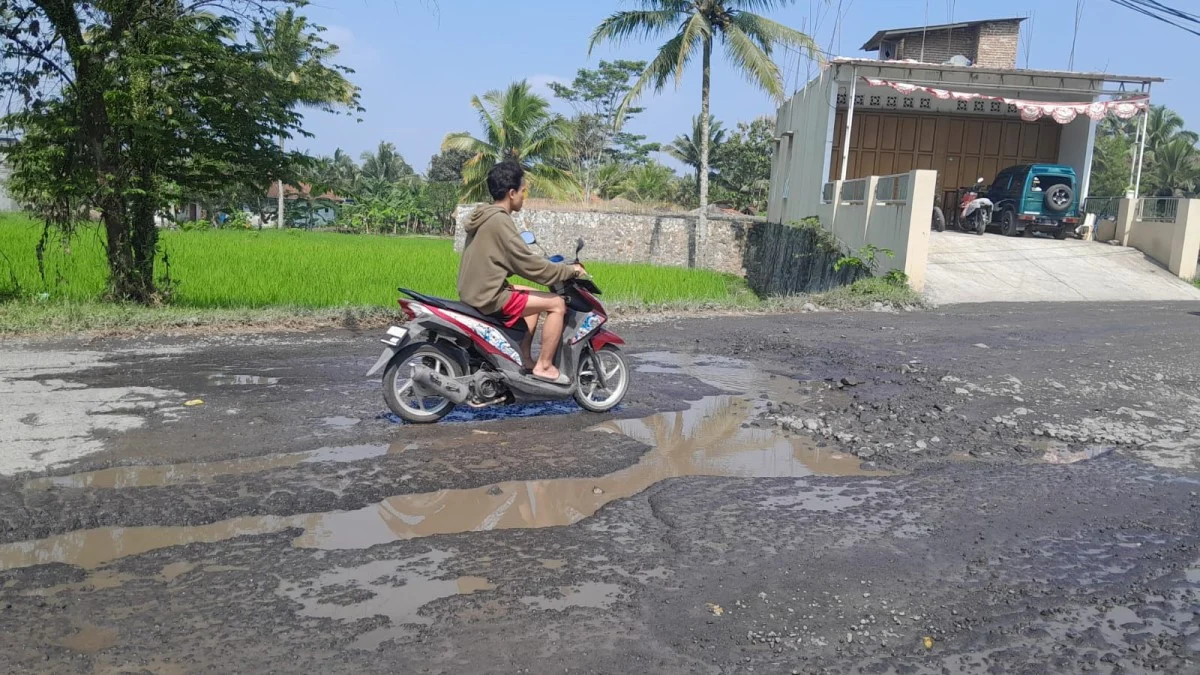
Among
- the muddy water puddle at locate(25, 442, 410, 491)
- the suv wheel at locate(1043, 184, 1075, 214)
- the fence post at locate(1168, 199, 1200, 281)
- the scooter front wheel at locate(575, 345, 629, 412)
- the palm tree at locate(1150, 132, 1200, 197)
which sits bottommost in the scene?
the muddy water puddle at locate(25, 442, 410, 491)

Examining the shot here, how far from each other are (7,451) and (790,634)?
407cm

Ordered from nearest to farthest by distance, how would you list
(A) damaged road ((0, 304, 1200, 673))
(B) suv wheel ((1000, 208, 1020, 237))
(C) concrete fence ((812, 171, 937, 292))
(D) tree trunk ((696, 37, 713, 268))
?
(A) damaged road ((0, 304, 1200, 673)) < (C) concrete fence ((812, 171, 937, 292)) < (B) suv wheel ((1000, 208, 1020, 237)) < (D) tree trunk ((696, 37, 713, 268))

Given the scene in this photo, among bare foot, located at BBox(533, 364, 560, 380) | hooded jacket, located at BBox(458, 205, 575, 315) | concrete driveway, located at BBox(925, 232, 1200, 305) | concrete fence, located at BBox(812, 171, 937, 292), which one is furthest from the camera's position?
concrete driveway, located at BBox(925, 232, 1200, 305)

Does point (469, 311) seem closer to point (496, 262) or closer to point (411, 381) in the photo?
point (496, 262)

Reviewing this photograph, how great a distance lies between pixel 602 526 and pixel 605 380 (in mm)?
2227

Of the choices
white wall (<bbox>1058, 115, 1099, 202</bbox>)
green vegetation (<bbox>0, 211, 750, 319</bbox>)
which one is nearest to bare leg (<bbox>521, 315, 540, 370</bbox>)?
green vegetation (<bbox>0, 211, 750, 319</bbox>)

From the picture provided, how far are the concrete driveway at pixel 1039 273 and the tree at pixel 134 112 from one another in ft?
30.7

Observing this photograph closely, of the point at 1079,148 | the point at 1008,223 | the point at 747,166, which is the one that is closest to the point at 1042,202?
the point at 1008,223

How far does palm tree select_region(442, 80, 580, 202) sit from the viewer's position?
1325 inches

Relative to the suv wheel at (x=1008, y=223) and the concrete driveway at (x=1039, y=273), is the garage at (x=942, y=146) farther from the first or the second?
the concrete driveway at (x=1039, y=273)

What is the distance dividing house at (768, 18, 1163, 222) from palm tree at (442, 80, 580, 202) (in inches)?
420

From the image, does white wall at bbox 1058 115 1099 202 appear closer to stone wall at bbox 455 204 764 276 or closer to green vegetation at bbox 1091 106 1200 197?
stone wall at bbox 455 204 764 276

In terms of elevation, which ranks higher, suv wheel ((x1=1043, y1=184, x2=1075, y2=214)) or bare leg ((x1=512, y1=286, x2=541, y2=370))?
suv wheel ((x1=1043, y1=184, x2=1075, y2=214))

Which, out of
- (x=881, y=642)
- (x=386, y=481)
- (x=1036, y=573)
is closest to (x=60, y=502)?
(x=386, y=481)
